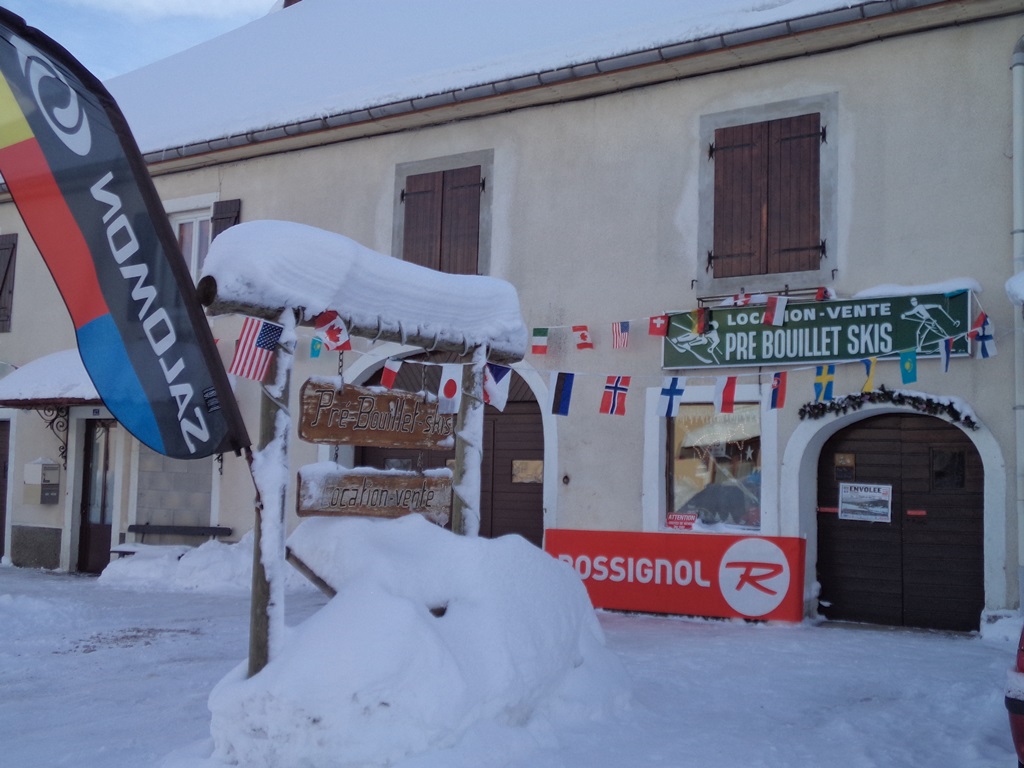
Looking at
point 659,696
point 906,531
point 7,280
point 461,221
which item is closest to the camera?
point 659,696

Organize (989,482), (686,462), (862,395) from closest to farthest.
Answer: (989,482) < (862,395) < (686,462)

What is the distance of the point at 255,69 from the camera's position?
1533 cm

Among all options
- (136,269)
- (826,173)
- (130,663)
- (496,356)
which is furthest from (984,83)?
(130,663)

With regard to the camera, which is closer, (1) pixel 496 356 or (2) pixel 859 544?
(1) pixel 496 356

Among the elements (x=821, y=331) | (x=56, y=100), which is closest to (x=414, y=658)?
(x=56, y=100)

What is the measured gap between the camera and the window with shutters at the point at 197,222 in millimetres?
13547

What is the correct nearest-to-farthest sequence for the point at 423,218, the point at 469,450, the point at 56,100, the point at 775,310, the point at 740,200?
the point at 56,100 → the point at 469,450 → the point at 775,310 → the point at 740,200 → the point at 423,218

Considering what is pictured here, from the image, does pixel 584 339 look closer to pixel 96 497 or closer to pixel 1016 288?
pixel 1016 288

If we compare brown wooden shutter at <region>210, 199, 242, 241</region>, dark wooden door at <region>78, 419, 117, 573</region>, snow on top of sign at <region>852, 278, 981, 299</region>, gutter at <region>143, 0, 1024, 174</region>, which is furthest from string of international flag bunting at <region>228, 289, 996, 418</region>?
dark wooden door at <region>78, 419, 117, 573</region>

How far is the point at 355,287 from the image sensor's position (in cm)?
575

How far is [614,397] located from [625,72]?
128 inches

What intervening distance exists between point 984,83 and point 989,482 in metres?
3.38

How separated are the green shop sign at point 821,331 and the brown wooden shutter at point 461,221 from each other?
2.62 metres

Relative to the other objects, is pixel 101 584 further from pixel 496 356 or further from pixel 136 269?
pixel 136 269
